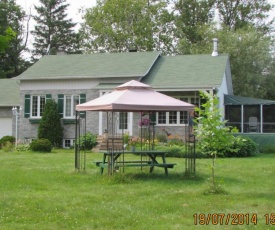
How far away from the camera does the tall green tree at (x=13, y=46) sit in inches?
1874

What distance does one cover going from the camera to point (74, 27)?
5394 cm

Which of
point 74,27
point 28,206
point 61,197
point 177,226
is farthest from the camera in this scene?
point 74,27

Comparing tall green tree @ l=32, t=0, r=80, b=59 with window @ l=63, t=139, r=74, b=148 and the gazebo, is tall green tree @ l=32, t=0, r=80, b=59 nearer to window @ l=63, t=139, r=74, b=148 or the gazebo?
window @ l=63, t=139, r=74, b=148

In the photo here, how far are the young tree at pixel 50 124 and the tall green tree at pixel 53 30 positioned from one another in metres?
26.0

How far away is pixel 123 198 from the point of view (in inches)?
389

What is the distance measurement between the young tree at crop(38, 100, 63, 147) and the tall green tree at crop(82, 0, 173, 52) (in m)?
18.9

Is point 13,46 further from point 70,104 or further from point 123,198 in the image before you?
point 123,198

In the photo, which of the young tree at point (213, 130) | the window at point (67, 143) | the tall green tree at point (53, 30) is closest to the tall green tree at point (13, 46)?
the tall green tree at point (53, 30)

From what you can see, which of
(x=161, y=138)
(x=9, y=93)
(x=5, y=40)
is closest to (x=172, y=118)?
(x=161, y=138)

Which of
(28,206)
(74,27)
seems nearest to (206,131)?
(28,206)

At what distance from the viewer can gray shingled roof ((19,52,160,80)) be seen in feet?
87.9

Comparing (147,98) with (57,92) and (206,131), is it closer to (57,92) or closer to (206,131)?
(206,131)

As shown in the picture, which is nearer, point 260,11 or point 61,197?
point 61,197

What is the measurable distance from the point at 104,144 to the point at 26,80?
7.11 meters
